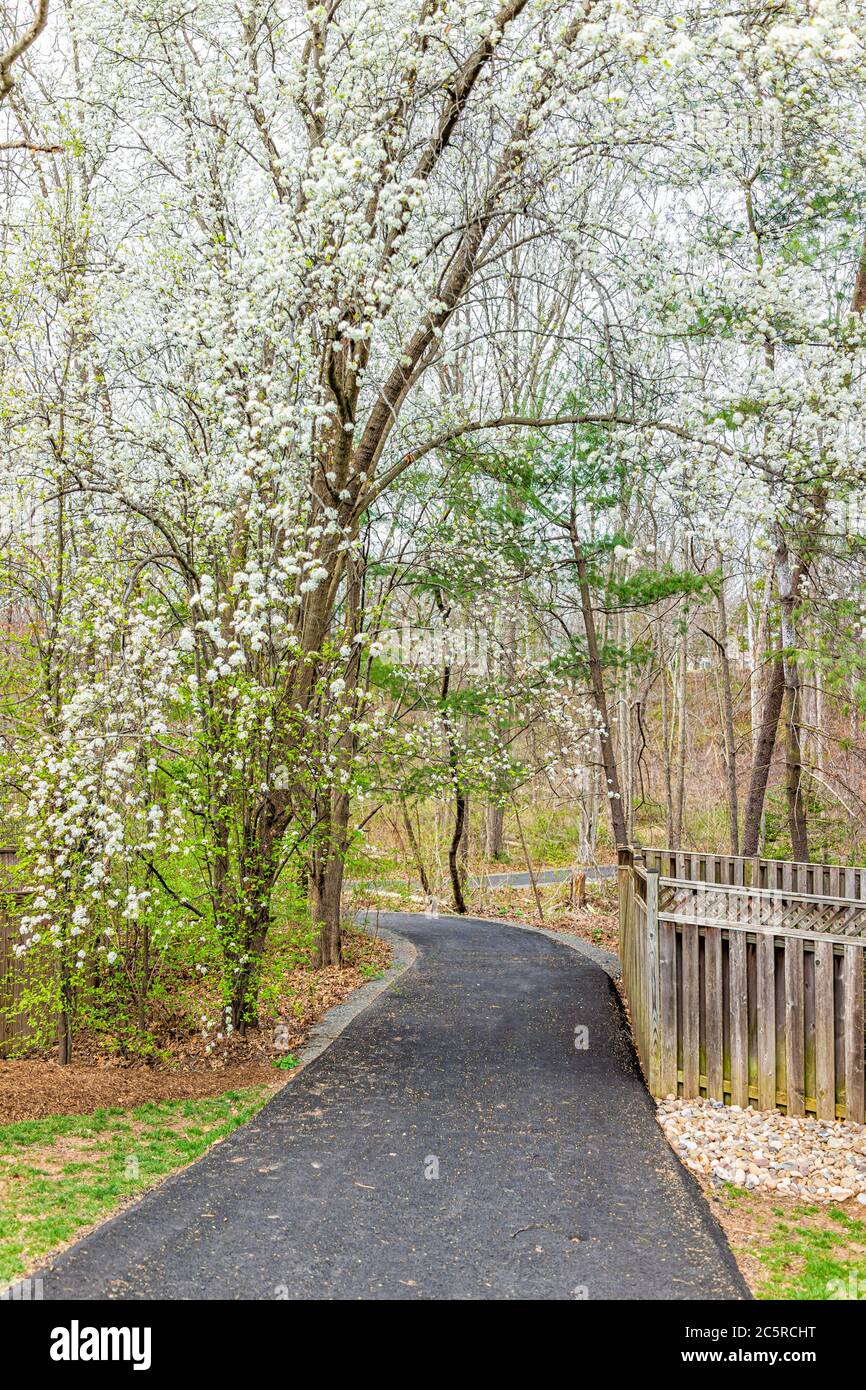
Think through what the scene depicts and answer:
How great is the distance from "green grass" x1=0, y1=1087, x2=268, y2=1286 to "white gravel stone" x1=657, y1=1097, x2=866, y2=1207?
2821 mm

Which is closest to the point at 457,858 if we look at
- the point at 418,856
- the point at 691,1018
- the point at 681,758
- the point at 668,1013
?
the point at 418,856

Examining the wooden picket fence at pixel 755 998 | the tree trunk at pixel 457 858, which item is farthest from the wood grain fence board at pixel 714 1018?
the tree trunk at pixel 457 858

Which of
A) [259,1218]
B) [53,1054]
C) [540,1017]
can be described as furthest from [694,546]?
[259,1218]

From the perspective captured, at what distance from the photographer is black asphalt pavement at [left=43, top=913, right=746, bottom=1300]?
12.7 feet

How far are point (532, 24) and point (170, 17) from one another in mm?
2928

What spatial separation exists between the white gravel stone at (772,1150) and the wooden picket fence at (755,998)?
17 centimetres

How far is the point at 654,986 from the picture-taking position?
21.6 ft

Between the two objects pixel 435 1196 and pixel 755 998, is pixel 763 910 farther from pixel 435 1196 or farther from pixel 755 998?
pixel 435 1196

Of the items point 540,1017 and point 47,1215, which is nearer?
point 47,1215

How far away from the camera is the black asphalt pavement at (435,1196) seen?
152 inches

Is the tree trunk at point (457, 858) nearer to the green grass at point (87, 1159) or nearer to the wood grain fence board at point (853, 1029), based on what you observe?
the green grass at point (87, 1159)

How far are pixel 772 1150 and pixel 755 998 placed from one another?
3.29 ft
